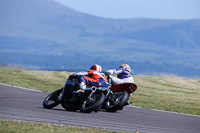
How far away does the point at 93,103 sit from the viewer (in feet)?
39.8

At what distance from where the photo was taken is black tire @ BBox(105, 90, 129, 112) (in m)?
12.6

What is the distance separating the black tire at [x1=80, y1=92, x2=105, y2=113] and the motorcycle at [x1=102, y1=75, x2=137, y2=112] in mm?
739

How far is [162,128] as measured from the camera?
10.5 m

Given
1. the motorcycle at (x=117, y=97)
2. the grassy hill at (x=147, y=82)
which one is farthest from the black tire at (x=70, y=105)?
the grassy hill at (x=147, y=82)

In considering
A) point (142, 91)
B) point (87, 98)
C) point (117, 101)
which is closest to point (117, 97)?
A: point (117, 101)

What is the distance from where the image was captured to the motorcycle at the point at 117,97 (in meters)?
12.7

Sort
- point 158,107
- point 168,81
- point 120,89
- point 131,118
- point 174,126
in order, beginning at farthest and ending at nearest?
point 168,81 < point 158,107 < point 120,89 < point 131,118 < point 174,126

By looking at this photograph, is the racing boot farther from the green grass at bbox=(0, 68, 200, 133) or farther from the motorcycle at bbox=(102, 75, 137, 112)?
the green grass at bbox=(0, 68, 200, 133)

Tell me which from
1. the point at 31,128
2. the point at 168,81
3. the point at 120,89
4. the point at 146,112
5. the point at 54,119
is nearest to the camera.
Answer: the point at 31,128

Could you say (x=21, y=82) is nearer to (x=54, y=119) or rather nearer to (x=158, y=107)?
(x=158, y=107)

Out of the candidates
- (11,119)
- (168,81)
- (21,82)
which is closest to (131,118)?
(11,119)

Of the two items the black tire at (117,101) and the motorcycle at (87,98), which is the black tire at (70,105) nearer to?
the motorcycle at (87,98)

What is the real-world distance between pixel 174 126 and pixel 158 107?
5125 millimetres

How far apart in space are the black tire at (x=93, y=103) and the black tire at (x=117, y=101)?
0.80 m
